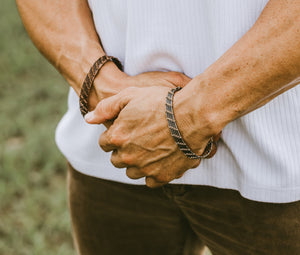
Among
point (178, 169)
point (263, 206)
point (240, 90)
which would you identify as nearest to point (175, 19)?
point (240, 90)

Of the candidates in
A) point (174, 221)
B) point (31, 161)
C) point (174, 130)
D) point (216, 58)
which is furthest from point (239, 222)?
point (31, 161)

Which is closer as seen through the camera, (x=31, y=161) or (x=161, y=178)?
(x=161, y=178)

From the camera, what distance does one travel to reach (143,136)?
950 mm

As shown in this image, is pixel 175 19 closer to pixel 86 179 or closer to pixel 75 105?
pixel 75 105

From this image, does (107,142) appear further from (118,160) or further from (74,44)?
(74,44)

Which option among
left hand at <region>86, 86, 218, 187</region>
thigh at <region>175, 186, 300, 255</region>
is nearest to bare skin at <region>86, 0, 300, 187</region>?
left hand at <region>86, 86, 218, 187</region>

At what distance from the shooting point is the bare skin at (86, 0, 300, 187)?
0.83m

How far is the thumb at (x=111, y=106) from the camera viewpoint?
38.6 inches

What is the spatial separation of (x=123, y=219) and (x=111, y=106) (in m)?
0.44

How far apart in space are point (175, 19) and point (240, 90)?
258 millimetres

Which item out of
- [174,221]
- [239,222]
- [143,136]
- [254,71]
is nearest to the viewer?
[254,71]

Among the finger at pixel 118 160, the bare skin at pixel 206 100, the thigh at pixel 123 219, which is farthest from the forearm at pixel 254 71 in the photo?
the thigh at pixel 123 219

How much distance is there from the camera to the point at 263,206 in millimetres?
1002

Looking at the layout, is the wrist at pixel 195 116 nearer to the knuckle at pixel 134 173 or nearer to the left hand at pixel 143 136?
the left hand at pixel 143 136
